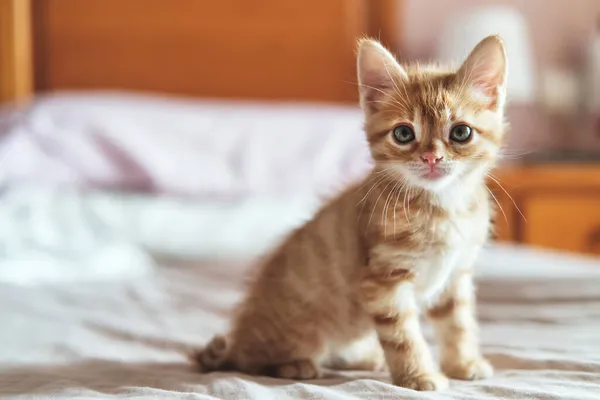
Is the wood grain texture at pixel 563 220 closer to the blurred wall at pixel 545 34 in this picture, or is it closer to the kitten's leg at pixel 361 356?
the blurred wall at pixel 545 34

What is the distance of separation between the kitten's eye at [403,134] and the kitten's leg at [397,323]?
19cm

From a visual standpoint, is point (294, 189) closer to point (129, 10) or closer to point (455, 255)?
point (129, 10)

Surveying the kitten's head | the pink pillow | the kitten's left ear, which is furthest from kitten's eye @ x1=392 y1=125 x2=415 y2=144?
the pink pillow

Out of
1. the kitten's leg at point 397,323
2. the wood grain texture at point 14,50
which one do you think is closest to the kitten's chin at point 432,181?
the kitten's leg at point 397,323

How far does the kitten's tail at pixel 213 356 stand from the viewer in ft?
3.54

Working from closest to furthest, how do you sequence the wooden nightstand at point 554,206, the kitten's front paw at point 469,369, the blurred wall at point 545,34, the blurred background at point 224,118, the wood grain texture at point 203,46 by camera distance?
the kitten's front paw at point 469,369 < the blurred background at point 224,118 < the wooden nightstand at point 554,206 < the wood grain texture at point 203,46 < the blurred wall at point 545,34

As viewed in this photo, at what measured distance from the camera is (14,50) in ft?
8.34

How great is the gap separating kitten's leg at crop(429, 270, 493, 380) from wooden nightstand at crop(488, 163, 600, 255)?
4.91ft

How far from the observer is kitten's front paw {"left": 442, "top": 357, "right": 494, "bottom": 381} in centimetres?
103

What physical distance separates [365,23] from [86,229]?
5.10 ft

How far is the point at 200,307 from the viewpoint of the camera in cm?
160

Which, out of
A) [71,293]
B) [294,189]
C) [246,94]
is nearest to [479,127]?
[71,293]

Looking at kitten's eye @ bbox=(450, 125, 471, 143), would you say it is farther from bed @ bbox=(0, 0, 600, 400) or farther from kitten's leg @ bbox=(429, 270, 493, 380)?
bed @ bbox=(0, 0, 600, 400)

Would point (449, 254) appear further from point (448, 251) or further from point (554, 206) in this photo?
point (554, 206)
